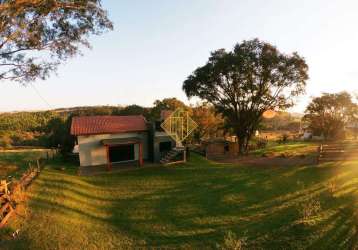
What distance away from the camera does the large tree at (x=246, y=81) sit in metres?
27.9

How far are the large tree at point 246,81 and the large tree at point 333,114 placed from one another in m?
20.8

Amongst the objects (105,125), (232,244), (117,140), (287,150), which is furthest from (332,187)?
(105,125)

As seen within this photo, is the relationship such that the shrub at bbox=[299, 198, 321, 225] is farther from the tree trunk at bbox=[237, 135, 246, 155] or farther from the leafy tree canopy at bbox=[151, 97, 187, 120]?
the leafy tree canopy at bbox=[151, 97, 187, 120]

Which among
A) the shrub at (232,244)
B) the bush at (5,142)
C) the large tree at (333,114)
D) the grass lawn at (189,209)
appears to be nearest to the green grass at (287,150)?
the grass lawn at (189,209)

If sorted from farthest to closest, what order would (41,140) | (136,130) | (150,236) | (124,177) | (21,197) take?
(41,140) < (136,130) < (124,177) < (21,197) < (150,236)

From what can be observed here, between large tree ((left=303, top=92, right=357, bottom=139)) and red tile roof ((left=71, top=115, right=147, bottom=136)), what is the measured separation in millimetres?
37059

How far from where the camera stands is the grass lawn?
33.8 ft

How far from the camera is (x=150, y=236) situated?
1103 cm

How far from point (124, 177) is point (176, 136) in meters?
7.18

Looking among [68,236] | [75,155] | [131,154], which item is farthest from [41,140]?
[68,236]

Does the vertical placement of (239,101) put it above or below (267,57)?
below

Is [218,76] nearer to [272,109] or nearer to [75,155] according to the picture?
[272,109]

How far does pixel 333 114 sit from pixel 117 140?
4274 cm

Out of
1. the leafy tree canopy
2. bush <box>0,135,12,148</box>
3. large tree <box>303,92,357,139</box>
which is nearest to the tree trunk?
the leafy tree canopy
